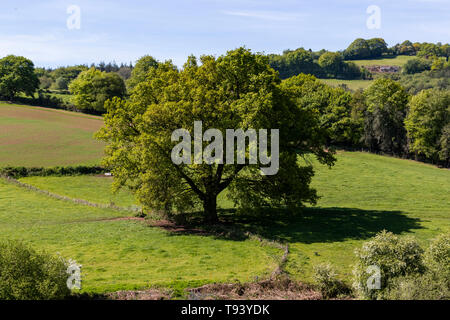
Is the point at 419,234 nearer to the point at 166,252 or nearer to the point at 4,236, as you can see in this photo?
the point at 166,252

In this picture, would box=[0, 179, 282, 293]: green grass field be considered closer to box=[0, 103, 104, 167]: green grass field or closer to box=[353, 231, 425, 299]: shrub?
box=[353, 231, 425, 299]: shrub

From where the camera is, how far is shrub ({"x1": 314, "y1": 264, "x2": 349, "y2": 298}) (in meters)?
22.2

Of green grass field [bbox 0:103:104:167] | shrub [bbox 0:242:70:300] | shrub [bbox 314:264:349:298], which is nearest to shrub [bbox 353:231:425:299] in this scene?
shrub [bbox 314:264:349:298]

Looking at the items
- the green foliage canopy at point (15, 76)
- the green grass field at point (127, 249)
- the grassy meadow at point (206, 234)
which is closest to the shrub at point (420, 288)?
the grassy meadow at point (206, 234)

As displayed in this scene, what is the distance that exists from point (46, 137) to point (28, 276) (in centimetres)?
7611

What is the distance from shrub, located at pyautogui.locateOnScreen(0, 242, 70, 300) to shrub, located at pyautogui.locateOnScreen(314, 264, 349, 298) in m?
14.5

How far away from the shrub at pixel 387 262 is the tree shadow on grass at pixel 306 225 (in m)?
11.2

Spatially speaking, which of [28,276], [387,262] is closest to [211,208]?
[387,262]

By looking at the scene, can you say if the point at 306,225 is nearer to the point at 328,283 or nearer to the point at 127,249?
the point at 328,283

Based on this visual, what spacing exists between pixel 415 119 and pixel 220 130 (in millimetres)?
72767

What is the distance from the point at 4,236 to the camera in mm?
35156

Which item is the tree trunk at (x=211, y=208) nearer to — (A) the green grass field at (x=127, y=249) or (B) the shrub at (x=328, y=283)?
(A) the green grass field at (x=127, y=249)

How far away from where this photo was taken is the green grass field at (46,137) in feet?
227
